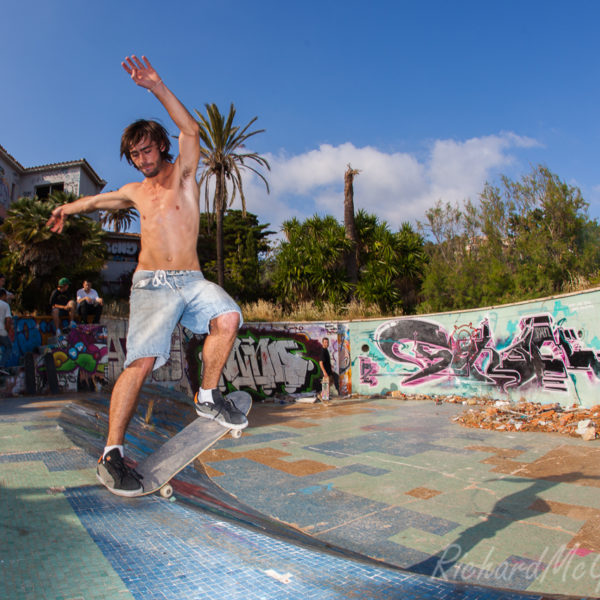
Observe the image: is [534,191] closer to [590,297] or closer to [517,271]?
[517,271]

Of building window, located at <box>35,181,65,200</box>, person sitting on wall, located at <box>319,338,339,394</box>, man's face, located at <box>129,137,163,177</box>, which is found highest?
building window, located at <box>35,181,65,200</box>

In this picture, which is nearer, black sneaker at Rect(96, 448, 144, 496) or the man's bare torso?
black sneaker at Rect(96, 448, 144, 496)

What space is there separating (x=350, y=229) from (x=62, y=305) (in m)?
12.7

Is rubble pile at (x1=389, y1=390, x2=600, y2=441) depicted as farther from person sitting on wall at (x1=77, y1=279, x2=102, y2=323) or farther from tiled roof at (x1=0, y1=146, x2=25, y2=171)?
tiled roof at (x1=0, y1=146, x2=25, y2=171)

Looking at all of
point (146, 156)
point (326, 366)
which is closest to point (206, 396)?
point (146, 156)

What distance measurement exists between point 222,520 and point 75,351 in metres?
8.03

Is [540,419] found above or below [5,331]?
below

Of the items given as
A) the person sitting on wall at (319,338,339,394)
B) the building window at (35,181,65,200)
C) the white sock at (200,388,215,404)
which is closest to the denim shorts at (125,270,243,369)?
the white sock at (200,388,215,404)

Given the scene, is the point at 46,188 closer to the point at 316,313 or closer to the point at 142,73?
the point at 316,313

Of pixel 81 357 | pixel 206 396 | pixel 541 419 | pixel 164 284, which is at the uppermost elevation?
pixel 164 284

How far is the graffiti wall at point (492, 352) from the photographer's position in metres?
9.14

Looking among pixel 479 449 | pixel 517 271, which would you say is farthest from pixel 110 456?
pixel 517 271

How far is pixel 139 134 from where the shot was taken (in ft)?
8.48

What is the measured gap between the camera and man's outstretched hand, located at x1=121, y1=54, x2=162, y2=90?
94.3 inches
